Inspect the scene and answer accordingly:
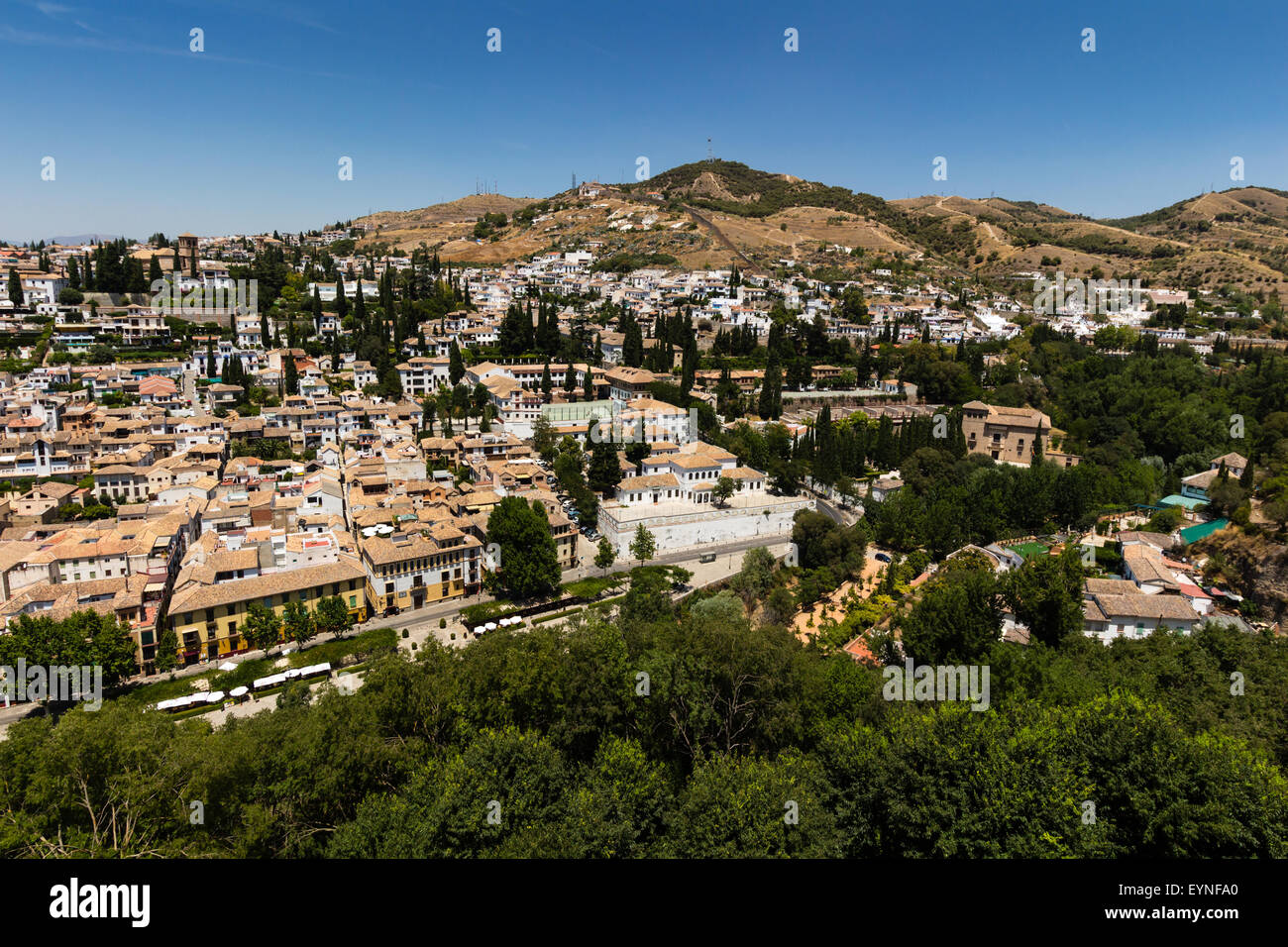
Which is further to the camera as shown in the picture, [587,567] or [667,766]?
[587,567]

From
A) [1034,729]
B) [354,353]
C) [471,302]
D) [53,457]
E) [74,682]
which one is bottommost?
[74,682]

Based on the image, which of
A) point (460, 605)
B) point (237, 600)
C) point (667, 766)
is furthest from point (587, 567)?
point (667, 766)

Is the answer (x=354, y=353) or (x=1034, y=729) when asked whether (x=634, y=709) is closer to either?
(x=1034, y=729)

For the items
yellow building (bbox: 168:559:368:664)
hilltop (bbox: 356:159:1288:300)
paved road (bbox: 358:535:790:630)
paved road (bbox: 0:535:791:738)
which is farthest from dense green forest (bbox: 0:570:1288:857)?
hilltop (bbox: 356:159:1288:300)

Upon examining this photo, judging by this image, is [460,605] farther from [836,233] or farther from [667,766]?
[836,233]

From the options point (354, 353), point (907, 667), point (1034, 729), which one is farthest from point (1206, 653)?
point (354, 353)

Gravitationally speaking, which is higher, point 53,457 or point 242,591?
point 53,457
